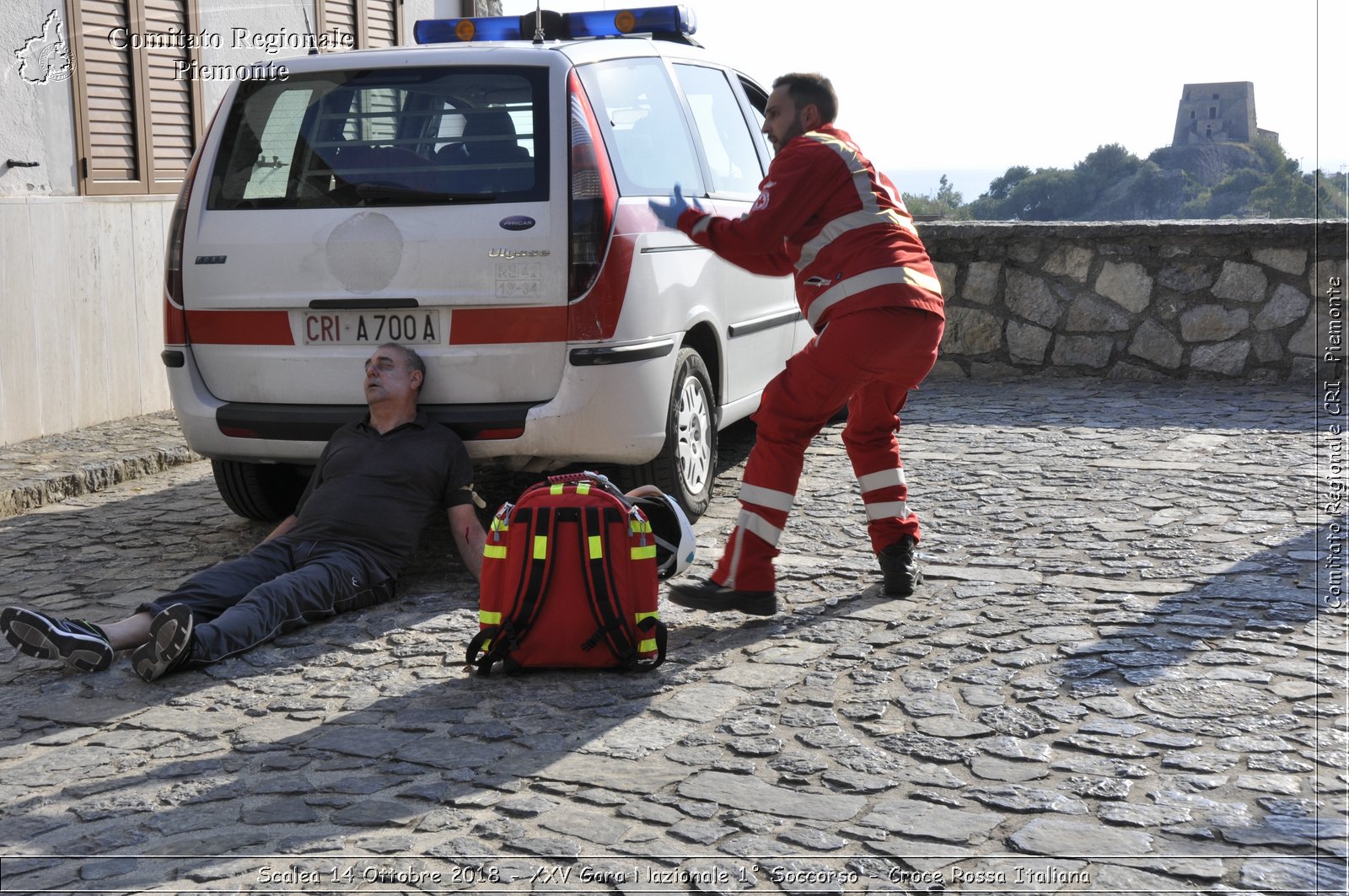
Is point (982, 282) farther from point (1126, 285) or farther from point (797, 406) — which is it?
point (797, 406)

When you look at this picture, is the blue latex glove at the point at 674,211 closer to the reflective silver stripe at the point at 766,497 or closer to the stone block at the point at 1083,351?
the reflective silver stripe at the point at 766,497

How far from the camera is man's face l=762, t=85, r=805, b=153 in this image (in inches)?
198

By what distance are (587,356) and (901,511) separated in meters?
1.27

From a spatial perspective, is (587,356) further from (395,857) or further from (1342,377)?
(1342,377)

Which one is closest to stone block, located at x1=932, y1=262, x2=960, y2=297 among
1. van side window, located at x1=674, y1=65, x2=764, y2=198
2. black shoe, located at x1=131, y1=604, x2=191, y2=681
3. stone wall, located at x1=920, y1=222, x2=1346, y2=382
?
stone wall, located at x1=920, y1=222, x2=1346, y2=382

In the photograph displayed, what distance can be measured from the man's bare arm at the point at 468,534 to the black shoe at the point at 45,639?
130 centimetres

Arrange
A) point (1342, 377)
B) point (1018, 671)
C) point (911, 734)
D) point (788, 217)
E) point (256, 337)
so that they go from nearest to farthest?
point (911, 734) → point (1018, 671) → point (788, 217) → point (256, 337) → point (1342, 377)

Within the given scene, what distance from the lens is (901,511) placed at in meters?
5.21

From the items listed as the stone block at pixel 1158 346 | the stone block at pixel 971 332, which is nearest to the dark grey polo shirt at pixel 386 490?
the stone block at pixel 971 332

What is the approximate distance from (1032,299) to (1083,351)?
21.5 inches

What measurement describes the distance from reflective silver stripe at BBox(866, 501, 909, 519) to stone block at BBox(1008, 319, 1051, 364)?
242 inches

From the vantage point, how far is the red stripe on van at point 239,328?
5.56 m

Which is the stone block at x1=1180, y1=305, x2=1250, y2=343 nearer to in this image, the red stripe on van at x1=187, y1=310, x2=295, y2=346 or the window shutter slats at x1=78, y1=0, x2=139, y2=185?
the red stripe on van at x1=187, y1=310, x2=295, y2=346

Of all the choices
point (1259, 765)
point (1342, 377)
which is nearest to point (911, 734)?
point (1259, 765)
